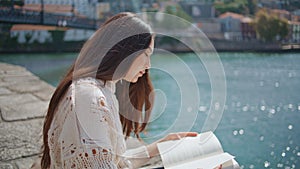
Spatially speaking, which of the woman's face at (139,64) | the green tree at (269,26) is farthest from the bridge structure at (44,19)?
the woman's face at (139,64)

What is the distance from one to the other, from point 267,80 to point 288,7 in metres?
0.75

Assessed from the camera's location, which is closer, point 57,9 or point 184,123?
point 184,123

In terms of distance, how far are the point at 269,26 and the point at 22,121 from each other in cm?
251

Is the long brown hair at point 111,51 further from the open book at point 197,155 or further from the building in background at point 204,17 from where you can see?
the building in background at point 204,17

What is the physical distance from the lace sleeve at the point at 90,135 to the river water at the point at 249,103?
0.61 feet

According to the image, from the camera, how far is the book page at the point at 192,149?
1.97 feet

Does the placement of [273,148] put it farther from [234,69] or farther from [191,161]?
[234,69]

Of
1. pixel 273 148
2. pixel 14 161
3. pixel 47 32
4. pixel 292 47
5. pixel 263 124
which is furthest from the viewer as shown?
pixel 47 32

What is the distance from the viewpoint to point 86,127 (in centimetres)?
45

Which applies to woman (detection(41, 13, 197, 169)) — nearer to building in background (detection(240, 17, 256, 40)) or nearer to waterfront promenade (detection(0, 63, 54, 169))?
waterfront promenade (detection(0, 63, 54, 169))

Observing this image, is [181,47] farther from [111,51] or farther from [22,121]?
[111,51]

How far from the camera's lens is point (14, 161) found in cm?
86

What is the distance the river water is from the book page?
0.05 metres

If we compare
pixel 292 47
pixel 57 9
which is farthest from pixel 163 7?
pixel 292 47
